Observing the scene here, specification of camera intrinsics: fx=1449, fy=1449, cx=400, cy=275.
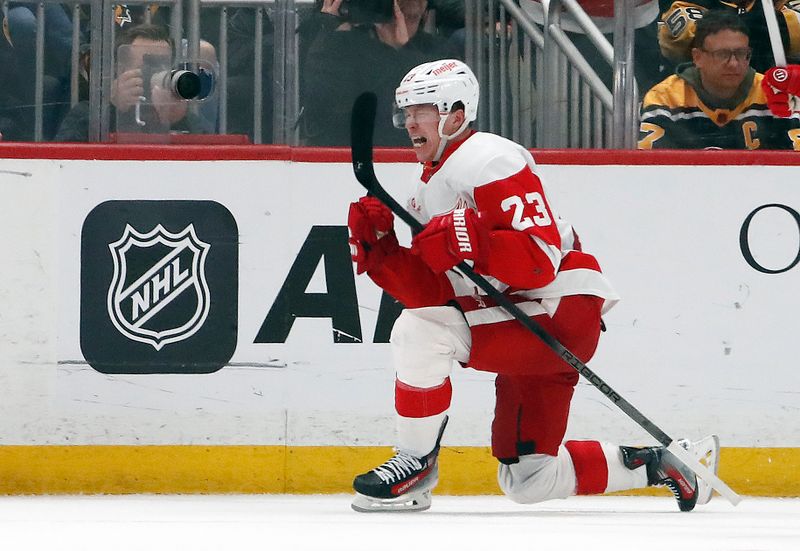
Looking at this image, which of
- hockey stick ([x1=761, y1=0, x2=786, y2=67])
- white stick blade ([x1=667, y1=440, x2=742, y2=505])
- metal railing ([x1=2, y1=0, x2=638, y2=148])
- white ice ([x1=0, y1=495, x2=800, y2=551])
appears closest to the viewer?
white ice ([x1=0, y1=495, x2=800, y2=551])

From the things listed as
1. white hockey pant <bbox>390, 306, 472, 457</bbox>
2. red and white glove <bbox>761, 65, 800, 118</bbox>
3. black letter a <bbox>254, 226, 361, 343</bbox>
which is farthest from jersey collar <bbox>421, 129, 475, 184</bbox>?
red and white glove <bbox>761, 65, 800, 118</bbox>

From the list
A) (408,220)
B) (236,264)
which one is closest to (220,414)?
(236,264)

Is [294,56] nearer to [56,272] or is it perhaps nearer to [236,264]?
[236,264]

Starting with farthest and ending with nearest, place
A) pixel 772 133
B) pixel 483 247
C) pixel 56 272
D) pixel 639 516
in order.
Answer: pixel 772 133
pixel 56 272
pixel 639 516
pixel 483 247

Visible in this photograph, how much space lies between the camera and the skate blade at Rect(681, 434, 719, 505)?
344 cm

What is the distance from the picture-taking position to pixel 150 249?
3.80 metres

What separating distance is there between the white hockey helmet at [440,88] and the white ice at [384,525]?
2.94ft

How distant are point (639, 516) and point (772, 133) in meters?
1.31

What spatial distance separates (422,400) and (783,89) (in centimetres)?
144

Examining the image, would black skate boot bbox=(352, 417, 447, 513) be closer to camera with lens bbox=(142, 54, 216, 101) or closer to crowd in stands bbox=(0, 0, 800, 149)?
crowd in stands bbox=(0, 0, 800, 149)

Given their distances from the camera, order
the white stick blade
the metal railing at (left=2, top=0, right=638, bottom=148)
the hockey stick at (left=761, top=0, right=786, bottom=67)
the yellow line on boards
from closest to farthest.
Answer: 1. the white stick blade
2. the yellow line on boards
3. the metal railing at (left=2, top=0, right=638, bottom=148)
4. the hockey stick at (left=761, top=0, right=786, bottom=67)

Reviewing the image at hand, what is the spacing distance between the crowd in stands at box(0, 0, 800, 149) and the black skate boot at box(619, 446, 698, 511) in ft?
3.16

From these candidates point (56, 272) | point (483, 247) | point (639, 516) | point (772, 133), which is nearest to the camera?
point (483, 247)

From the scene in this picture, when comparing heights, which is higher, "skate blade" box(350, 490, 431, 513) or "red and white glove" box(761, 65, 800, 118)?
"red and white glove" box(761, 65, 800, 118)
